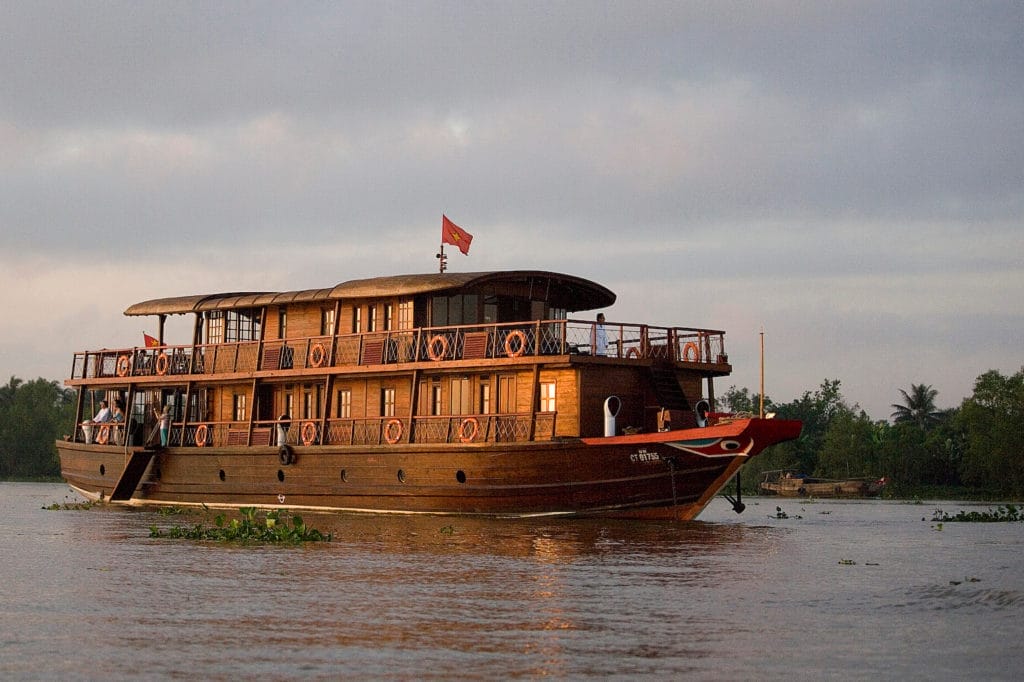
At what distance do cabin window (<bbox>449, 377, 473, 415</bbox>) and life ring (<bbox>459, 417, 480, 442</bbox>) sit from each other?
89cm

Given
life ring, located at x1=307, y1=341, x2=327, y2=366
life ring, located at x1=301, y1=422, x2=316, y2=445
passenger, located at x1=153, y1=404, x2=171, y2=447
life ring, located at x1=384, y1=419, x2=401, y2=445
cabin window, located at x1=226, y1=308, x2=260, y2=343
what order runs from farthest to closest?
cabin window, located at x1=226, y1=308, x2=260, y2=343 < passenger, located at x1=153, y1=404, x2=171, y2=447 < life ring, located at x1=307, y1=341, x2=327, y2=366 < life ring, located at x1=301, y1=422, x2=316, y2=445 < life ring, located at x1=384, y1=419, x2=401, y2=445

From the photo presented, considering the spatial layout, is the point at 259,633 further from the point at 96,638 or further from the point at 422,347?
the point at 422,347

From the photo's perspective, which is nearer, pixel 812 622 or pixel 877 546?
pixel 812 622

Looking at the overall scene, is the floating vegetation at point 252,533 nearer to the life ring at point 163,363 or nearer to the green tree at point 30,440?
the life ring at point 163,363

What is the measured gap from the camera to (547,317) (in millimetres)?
27344

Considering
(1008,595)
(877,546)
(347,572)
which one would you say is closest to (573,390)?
(877,546)

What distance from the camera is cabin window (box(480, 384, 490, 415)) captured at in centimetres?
2481

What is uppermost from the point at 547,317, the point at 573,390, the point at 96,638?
the point at 547,317

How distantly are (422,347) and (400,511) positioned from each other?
3208 mm

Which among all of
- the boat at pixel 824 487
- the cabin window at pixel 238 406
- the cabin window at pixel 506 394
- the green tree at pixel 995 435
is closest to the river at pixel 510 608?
the cabin window at pixel 506 394

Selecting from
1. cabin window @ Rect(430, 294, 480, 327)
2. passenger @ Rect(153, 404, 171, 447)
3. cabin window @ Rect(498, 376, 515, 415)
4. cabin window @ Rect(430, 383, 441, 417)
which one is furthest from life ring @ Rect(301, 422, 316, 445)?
cabin window @ Rect(498, 376, 515, 415)

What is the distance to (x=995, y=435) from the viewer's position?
54531 mm

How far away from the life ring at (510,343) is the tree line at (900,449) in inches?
1270

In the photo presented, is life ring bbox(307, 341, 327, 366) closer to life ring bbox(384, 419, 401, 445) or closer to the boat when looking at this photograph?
life ring bbox(384, 419, 401, 445)
